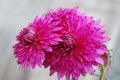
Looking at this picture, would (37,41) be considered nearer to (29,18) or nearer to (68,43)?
(68,43)

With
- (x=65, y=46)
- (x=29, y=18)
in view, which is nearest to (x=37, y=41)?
(x=65, y=46)

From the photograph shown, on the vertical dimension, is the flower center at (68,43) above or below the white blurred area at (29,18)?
below

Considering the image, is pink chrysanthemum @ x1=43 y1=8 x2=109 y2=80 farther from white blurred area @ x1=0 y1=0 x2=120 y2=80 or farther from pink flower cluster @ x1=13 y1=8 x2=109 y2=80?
white blurred area @ x1=0 y1=0 x2=120 y2=80

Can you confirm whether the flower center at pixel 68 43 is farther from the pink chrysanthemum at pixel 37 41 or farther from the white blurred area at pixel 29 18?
the white blurred area at pixel 29 18

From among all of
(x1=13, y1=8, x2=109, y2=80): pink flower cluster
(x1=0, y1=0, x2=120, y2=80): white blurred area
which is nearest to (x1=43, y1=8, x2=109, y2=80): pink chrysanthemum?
(x1=13, y1=8, x2=109, y2=80): pink flower cluster

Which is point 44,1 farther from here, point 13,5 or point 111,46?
point 111,46

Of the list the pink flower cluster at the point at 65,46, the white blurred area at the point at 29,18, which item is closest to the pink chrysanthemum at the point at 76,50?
the pink flower cluster at the point at 65,46
